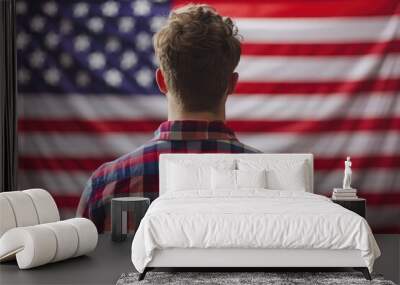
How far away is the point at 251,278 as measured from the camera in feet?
14.9

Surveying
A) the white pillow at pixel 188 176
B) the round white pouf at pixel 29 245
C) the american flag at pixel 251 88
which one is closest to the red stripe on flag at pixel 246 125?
the american flag at pixel 251 88

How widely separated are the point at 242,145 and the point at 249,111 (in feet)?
1.10

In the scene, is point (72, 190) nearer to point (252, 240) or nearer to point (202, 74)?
point (202, 74)

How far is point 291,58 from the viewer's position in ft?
21.3

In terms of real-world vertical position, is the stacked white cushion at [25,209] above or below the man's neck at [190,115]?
below

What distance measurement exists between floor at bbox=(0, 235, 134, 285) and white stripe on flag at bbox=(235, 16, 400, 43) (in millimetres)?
2523

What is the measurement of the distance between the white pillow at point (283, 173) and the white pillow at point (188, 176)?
0.23m

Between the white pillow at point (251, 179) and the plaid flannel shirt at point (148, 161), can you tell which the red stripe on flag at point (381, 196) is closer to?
the white pillow at point (251, 179)

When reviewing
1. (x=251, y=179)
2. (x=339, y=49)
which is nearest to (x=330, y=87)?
(x=339, y=49)

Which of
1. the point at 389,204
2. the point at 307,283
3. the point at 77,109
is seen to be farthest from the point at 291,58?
the point at 307,283

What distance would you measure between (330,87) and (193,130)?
1379 millimetres

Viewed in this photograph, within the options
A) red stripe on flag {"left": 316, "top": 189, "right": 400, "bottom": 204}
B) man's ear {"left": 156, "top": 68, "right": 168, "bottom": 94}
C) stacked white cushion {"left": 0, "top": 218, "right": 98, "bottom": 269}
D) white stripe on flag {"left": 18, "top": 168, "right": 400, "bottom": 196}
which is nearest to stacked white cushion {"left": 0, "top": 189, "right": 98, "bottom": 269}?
stacked white cushion {"left": 0, "top": 218, "right": 98, "bottom": 269}

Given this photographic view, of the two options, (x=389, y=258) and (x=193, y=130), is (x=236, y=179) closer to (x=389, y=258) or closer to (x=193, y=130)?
(x=193, y=130)

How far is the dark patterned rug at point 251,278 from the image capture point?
4449 mm
